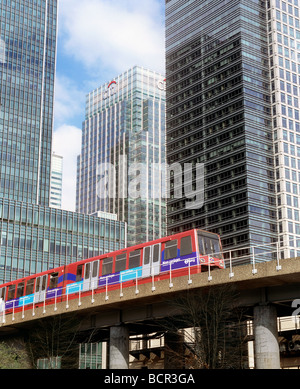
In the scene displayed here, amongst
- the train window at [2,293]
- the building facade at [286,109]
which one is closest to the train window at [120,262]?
the train window at [2,293]

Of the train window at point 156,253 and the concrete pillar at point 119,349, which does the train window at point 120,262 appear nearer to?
the train window at point 156,253

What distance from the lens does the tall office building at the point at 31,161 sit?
13012 cm

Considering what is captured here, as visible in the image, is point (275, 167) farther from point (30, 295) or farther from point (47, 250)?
point (30, 295)

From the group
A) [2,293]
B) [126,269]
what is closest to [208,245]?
[126,269]

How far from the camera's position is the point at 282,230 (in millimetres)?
141500

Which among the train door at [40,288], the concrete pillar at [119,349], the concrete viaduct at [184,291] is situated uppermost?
the train door at [40,288]

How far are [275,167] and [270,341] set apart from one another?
11843 centimetres

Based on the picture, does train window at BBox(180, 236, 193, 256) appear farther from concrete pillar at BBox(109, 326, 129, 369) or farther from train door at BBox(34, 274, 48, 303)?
train door at BBox(34, 274, 48, 303)

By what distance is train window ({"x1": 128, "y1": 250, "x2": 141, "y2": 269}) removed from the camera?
139ft

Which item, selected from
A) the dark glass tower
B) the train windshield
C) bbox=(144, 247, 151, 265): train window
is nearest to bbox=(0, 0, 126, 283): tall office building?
the dark glass tower

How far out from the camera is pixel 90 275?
152 ft

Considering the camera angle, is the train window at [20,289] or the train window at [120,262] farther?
the train window at [20,289]

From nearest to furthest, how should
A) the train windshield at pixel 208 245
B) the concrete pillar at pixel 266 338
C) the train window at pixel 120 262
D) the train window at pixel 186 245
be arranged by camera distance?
the concrete pillar at pixel 266 338, the train window at pixel 186 245, the train windshield at pixel 208 245, the train window at pixel 120 262

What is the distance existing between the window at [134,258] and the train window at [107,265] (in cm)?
248
